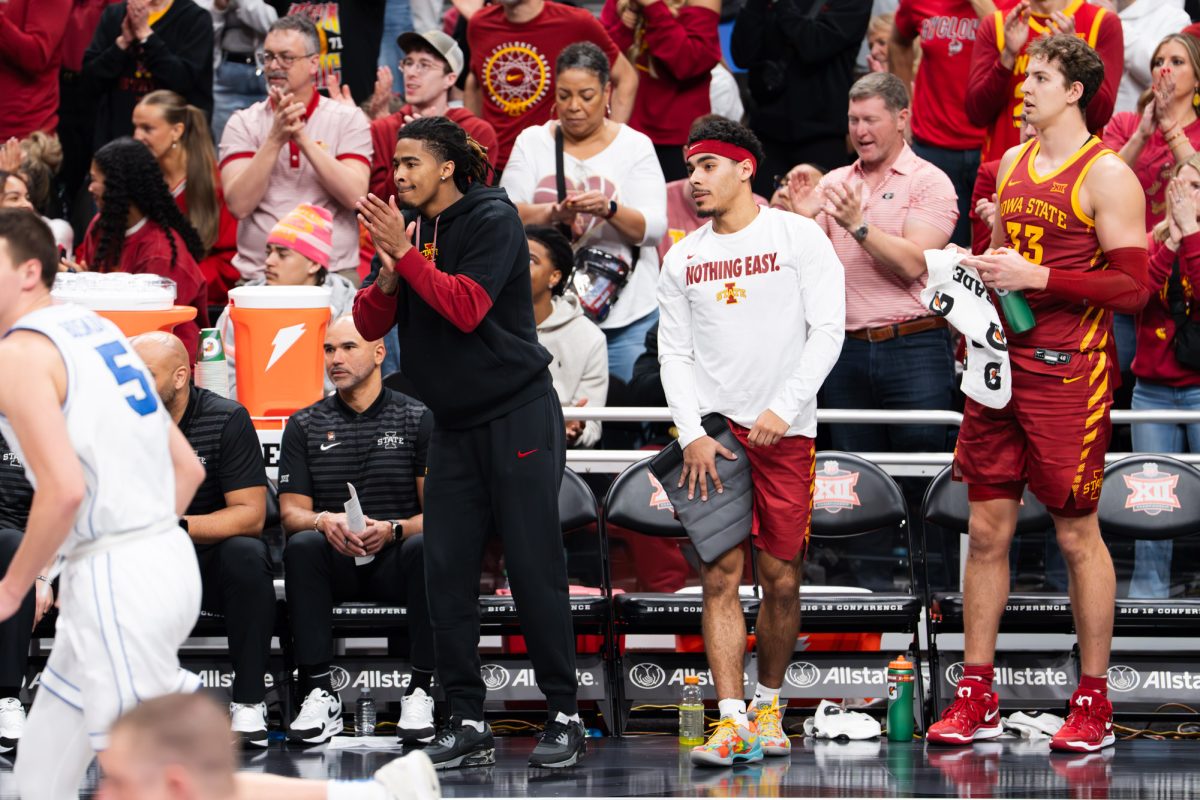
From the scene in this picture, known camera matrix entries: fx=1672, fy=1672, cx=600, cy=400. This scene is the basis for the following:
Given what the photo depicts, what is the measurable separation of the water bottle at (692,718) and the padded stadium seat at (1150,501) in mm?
1710

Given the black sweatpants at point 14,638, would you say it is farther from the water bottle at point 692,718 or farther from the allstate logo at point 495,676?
the water bottle at point 692,718

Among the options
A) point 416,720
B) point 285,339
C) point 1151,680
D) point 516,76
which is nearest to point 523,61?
point 516,76

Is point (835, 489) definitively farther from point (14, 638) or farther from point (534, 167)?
point (14, 638)

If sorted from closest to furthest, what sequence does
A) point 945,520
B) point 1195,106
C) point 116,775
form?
1. point 116,775
2. point 945,520
3. point 1195,106

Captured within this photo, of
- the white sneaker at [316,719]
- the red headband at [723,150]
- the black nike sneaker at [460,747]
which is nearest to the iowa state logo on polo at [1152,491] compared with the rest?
the red headband at [723,150]

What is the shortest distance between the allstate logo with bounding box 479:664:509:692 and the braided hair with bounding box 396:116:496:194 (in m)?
1.93

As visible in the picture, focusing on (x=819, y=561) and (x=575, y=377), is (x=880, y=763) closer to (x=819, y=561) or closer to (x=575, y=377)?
(x=819, y=561)

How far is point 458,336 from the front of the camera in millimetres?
5645

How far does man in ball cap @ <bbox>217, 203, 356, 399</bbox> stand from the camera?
7539 mm

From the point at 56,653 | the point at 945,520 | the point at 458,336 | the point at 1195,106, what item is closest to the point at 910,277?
the point at 945,520

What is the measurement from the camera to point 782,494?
19.7 ft

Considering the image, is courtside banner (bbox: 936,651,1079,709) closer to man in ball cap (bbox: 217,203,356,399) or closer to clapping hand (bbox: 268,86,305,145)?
man in ball cap (bbox: 217,203,356,399)

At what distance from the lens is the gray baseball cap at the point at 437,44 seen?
8.30 m

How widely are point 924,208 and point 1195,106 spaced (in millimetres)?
1634
